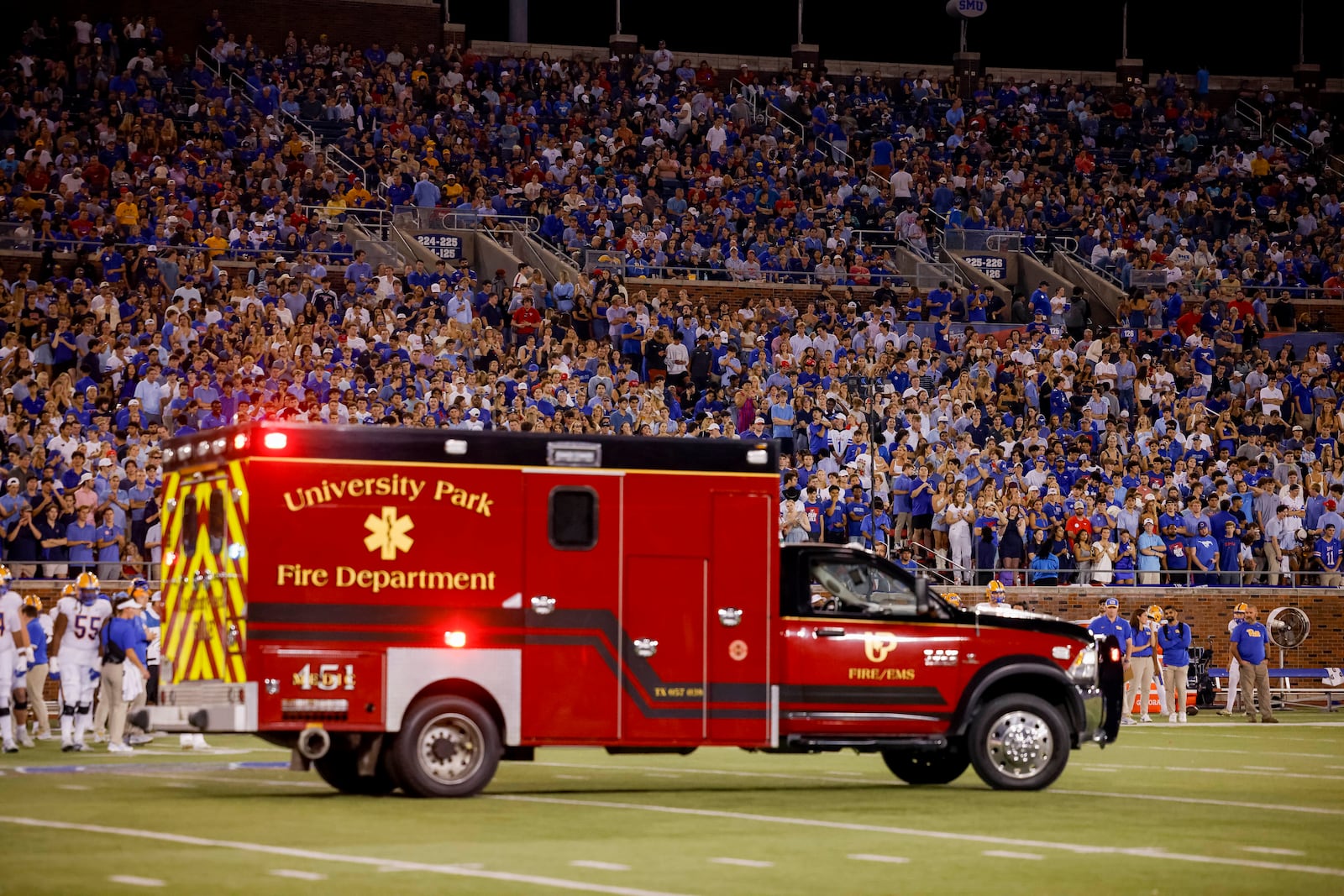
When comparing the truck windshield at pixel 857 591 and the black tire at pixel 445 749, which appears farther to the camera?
the truck windshield at pixel 857 591

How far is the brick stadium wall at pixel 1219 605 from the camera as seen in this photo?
102ft


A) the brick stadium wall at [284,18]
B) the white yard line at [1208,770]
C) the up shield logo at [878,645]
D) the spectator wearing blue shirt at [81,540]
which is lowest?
the white yard line at [1208,770]

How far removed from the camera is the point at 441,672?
16438 mm

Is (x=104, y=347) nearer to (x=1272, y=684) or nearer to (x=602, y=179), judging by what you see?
(x=602, y=179)

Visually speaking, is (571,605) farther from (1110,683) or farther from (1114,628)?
(1114,628)

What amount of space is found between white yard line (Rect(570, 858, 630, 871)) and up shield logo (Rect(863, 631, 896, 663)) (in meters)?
5.41

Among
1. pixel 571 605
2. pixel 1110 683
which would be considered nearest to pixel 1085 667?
pixel 1110 683

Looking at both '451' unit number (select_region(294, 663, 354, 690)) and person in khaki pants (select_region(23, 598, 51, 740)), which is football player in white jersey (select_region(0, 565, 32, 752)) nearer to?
person in khaki pants (select_region(23, 598, 51, 740))

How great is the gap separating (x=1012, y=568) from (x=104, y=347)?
12856 millimetres

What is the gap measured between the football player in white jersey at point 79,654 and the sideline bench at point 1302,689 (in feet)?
56.0

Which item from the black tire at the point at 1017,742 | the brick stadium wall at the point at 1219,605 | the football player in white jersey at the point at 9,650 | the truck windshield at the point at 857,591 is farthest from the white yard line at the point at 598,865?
the brick stadium wall at the point at 1219,605

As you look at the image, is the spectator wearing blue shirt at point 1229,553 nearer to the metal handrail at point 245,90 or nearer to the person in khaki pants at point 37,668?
the metal handrail at point 245,90

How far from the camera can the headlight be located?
18.4 metres

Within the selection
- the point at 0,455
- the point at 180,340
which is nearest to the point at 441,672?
the point at 0,455
